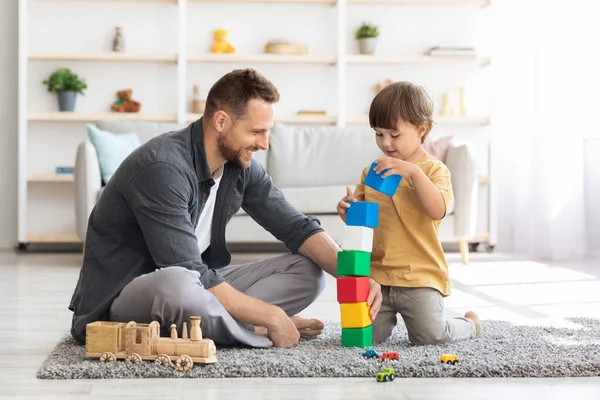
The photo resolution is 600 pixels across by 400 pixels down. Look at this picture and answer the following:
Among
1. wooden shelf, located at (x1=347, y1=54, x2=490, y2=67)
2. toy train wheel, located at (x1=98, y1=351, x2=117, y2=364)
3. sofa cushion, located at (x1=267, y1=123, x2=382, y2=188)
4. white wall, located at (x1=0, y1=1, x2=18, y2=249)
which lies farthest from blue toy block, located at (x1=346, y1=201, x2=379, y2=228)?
white wall, located at (x1=0, y1=1, x2=18, y2=249)

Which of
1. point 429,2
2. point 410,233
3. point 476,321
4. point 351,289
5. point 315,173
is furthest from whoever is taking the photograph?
point 429,2

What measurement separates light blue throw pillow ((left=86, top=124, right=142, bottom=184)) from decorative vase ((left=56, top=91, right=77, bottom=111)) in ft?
2.98

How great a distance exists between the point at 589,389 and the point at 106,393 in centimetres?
103

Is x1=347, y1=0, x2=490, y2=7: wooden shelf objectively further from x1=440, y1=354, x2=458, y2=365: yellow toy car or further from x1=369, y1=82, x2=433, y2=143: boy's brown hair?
x1=440, y1=354, x2=458, y2=365: yellow toy car

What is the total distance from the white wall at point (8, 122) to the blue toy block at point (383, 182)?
4.26 metres

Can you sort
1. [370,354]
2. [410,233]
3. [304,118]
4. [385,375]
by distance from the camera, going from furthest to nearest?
[304,118] → [410,233] → [370,354] → [385,375]

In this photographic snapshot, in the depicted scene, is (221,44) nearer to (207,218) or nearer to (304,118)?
(304,118)

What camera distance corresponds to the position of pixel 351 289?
90.5 inches

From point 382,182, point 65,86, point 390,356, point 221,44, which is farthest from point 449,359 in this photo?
point 65,86

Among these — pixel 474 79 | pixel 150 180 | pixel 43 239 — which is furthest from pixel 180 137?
pixel 474 79

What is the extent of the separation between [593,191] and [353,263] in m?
3.90

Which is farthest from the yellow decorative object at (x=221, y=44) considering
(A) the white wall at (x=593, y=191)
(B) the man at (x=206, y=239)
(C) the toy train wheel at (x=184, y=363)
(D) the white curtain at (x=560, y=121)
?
(C) the toy train wheel at (x=184, y=363)

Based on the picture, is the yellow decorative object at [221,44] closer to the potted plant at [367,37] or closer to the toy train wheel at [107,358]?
the potted plant at [367,37]

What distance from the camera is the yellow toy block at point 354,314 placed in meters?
2.30
